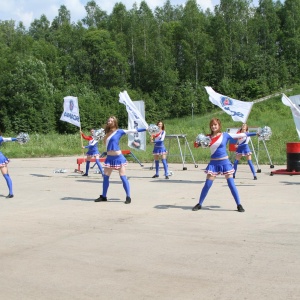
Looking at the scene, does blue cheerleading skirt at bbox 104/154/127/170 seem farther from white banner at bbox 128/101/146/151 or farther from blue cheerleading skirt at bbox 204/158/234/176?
white banner at bbox 128/101/146/151

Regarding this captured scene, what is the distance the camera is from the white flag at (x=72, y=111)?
19.0 meters

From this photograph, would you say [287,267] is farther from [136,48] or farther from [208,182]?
[136,48]

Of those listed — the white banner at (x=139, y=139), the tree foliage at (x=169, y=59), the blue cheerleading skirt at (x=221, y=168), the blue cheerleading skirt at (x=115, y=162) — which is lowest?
the blue cheerleading skirt at (x=221, y=168)

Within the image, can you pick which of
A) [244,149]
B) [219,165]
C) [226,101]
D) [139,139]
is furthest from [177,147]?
[219,165]

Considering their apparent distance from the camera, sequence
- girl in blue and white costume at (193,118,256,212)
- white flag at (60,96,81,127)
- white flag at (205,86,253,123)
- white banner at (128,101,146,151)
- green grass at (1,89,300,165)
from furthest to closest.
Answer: green grass at (1,89,300,165)
white banner at (128,101,146,151)
white flag at (60,96,81,127)
white flag at (205,86,253,123)
girl in blue and white costume at (193,118,256,212)

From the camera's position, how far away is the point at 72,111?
1930 cm

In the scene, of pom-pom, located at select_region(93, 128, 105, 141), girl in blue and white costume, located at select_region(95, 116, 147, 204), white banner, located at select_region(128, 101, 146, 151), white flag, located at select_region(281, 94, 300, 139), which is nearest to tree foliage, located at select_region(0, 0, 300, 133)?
white banner, located at select_region(128, 101, 146, 151)

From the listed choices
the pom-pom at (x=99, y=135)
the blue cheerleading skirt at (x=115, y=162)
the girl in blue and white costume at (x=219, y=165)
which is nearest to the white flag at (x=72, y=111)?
the pom-pom at (x=99, y=135)

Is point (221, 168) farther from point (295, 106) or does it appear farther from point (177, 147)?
point (177, 147)

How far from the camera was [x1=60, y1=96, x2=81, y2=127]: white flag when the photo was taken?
19.0 m

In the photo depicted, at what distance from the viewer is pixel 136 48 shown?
69375 millimetres

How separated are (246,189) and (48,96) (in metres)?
51.1

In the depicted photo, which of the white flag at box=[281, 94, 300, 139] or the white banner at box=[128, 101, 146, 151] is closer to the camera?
the white flag at box=[281, 94, 300, 139]

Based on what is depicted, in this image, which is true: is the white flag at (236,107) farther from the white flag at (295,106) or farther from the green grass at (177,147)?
the green grass at (177,147)
